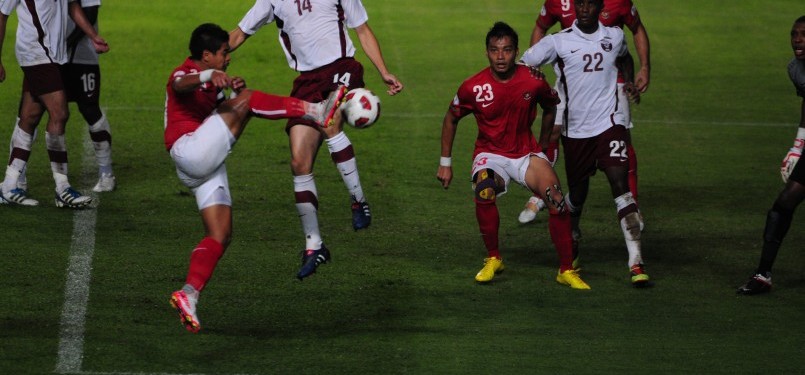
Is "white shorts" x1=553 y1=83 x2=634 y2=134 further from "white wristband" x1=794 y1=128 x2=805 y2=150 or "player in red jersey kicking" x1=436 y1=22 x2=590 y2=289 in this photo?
"white wristband" x1=794 y1=128 x2=805 y2=150

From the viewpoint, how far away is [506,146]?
11.1 meters

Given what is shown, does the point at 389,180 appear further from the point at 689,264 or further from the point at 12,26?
the point at 12,26

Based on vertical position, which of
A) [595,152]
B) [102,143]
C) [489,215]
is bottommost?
[102,143]

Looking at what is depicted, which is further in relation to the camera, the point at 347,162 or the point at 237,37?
the point at 237,37

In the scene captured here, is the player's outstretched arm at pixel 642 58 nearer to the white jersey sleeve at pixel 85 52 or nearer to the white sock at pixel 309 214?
the white sock at pixel 309 214

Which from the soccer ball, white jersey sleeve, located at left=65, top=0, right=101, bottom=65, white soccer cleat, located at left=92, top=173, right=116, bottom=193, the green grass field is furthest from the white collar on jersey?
white soccer cleat, located at left=92, top=173, right=116, bottom=193

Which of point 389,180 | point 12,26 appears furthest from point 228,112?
point 12,26

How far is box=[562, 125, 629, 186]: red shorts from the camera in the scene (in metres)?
11.1

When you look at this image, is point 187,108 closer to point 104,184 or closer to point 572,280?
point 572,280

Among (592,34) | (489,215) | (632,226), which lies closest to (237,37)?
(489,215)

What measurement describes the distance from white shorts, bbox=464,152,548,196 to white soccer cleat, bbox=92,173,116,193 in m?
4.22

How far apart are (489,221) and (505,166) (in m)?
0.44

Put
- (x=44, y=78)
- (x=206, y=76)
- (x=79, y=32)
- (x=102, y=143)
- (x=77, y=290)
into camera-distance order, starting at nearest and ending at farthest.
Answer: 1. (x=206, y=76)
2. (x=77, y=290)
3. (x=44, y=78)
4. (x=79, y=32)
5. (x=102, y=143)

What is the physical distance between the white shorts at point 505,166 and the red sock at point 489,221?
0.50 ft
